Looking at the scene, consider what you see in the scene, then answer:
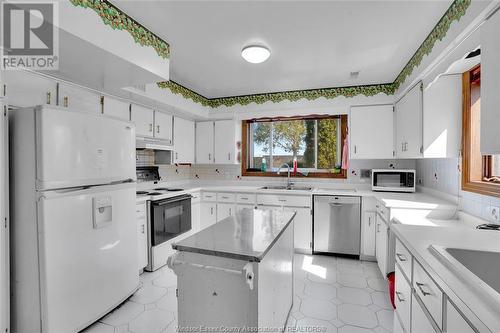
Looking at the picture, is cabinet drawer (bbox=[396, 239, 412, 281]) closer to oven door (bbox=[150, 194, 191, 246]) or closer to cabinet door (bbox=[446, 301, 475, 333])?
cabinet door (bbox=[446, 301, 475, 333])

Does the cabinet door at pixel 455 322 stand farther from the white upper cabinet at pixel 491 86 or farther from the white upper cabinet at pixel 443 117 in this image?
the white upper cabinet at pixel 443 117

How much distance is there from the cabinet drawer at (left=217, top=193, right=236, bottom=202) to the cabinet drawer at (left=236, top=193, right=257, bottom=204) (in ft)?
0.21

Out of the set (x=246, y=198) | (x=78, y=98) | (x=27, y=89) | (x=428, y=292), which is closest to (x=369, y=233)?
(x=246, y=198)

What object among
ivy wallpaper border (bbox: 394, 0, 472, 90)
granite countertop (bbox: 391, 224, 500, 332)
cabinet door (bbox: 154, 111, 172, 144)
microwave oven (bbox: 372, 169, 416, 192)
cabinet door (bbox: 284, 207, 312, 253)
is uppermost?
ivy wallpaper border (bbox: 394, 0, 472, 90)

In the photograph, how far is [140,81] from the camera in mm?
2297

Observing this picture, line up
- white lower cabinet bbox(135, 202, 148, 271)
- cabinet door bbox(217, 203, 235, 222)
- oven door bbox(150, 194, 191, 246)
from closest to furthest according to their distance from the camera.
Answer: white lower cabinet bbox(135, 202, 148, 271)
oven door bbox(150, 194, 191, 246)
cabinet door bbox(217, 203, 235, 222)

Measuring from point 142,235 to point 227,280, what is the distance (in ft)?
6.16

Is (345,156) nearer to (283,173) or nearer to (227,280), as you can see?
(283,173)

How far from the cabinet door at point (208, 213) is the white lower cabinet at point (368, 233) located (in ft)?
6.90

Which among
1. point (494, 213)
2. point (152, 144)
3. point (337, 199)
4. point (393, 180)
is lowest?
point (337, 199)

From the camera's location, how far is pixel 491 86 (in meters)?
1.08

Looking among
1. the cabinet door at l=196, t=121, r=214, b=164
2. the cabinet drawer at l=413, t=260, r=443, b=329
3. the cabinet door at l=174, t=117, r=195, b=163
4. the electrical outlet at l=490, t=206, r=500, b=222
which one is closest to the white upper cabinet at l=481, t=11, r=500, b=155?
the cabinet drawer at l=413, t=260, r=443, b=329

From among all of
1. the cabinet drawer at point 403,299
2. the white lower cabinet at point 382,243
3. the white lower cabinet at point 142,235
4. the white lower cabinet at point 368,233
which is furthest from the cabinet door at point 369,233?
the white lower cabinet at point 142,235

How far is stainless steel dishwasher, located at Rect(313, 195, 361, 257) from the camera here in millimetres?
3186
